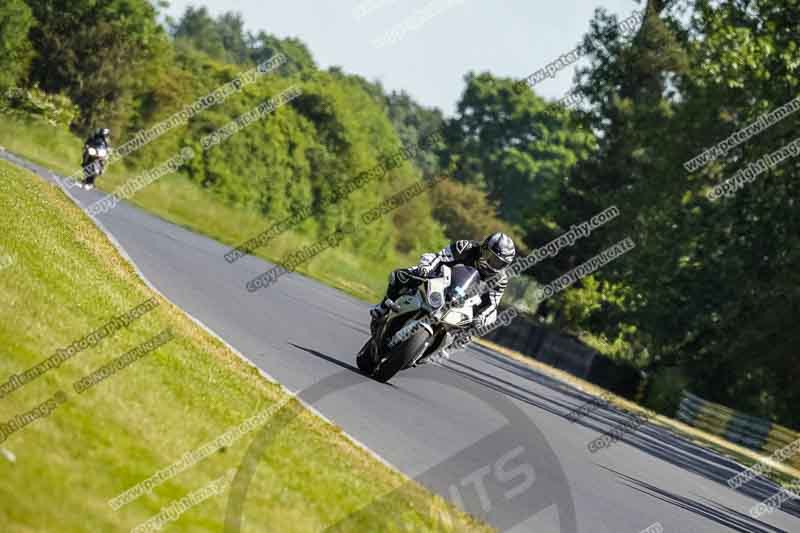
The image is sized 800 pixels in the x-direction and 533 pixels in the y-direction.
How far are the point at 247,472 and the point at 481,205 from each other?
90.0 m

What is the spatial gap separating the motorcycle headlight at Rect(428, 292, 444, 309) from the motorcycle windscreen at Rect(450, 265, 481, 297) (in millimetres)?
208

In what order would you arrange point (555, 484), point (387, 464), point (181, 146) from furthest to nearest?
point (181, 146) → point (555, 484) → point (387, 464)

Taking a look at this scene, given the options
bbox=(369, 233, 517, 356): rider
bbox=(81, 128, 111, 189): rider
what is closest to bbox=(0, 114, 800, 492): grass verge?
bbox=(81, 128, 111, 189): rider

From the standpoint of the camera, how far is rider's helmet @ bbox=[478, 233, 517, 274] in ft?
44.4

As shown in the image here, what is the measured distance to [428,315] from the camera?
13.5m

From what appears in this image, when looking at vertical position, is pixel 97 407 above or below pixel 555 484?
above

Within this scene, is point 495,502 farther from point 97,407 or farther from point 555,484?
point 97,407

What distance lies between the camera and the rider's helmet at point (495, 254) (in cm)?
1352

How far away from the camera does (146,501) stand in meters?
6.47

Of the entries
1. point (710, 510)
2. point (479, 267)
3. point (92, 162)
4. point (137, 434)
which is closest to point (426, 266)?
point (479, 267)

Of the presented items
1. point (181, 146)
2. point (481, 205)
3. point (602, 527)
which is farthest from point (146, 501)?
point (481, 205)

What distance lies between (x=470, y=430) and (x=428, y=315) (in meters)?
1.35

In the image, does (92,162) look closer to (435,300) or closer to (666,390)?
(666,390)

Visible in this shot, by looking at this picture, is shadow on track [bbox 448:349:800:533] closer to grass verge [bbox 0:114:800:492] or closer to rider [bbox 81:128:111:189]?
grass verge [bbox 0:114:800:492]
